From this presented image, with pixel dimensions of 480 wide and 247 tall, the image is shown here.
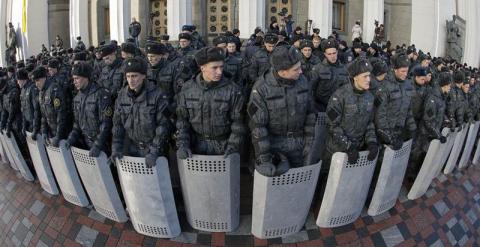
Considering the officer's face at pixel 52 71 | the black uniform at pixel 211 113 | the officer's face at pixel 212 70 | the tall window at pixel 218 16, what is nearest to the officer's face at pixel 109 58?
the officer's face at pixel 52 71

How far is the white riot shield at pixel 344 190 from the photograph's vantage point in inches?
157

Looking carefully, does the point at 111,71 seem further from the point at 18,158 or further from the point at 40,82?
the point at 18,158

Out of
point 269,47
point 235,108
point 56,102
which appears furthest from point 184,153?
point 269,47

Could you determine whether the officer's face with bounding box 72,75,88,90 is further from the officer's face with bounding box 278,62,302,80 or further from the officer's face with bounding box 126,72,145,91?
the officer's face with bounding box 278,62,302,80

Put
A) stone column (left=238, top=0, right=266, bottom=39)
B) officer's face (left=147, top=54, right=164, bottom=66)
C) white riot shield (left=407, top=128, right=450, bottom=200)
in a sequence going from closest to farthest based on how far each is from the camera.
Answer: white riot shield (left=407, top=128, right=450, bottom=200)
officer's face (left=147, top=54, right=164, bottom=66)
stone column (left=238, top=0, right=266, bottom=39)

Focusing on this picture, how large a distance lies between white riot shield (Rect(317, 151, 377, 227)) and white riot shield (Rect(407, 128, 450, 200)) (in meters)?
1.06

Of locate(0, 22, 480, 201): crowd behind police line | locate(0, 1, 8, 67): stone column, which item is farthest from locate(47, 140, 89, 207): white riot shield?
locate(0, 1, 8, 67): stone column

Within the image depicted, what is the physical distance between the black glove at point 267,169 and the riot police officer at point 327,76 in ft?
6.26

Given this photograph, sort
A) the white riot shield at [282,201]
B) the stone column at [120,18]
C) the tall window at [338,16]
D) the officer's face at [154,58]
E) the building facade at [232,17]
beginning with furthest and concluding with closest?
the tall window at [338,16]
the stone column at [120,18]
the building facade at [232,17]
the officer's face at [154,58]
the white riot shield at [282,201]

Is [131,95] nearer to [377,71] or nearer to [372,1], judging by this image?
[377,71]

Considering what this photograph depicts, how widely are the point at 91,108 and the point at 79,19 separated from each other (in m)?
16.1

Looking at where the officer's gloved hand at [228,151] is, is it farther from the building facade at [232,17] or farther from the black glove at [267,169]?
the building facade at [232,17]

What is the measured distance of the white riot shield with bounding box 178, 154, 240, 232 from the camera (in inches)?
149

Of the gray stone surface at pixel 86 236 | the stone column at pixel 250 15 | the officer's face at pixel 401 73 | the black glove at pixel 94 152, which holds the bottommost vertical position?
the gray stone surface at pixel 86 236
